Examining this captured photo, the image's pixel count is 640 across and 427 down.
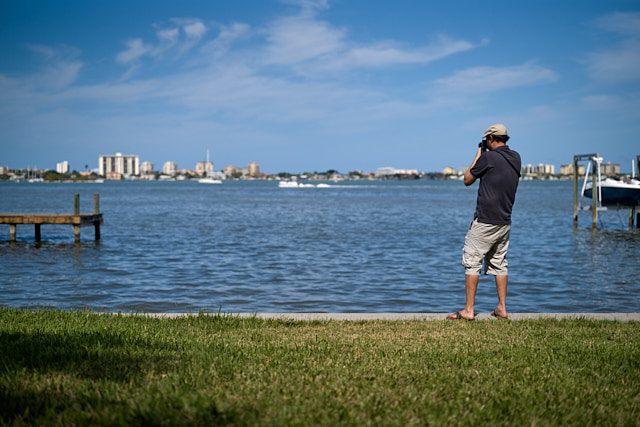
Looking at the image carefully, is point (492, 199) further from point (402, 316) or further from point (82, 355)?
point (82, 355)

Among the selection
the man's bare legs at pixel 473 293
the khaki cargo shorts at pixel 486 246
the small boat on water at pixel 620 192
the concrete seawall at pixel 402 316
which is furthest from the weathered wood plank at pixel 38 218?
the small boat on water at pixel 620 192

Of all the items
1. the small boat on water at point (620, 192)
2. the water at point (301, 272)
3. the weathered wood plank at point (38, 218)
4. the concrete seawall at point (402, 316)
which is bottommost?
the water at point (301, 272)

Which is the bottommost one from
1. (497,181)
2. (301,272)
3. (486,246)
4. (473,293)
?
(301,272)

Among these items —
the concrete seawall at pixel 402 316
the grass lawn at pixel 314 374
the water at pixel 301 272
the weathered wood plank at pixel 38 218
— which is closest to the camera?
the grass lawn at pixel 314 374

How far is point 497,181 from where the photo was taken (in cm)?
784

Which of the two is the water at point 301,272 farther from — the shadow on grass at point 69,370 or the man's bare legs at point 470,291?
the shadow on grass at point 69,370

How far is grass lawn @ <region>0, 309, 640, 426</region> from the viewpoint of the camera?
13.7ft

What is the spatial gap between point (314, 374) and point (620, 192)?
110 ft

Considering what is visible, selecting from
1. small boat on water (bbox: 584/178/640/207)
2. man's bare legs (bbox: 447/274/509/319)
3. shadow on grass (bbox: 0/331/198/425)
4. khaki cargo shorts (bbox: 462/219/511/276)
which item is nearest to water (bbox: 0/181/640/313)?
man's bare legs (bbox: 447/274/509/319)

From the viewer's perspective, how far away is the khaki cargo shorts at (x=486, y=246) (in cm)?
797

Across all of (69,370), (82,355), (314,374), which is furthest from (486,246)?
(69,370)

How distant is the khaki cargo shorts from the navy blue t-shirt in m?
0.11

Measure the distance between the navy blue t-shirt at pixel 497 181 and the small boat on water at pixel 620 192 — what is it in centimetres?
2931

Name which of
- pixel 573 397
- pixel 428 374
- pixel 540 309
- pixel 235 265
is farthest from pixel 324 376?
pixel 235 265
